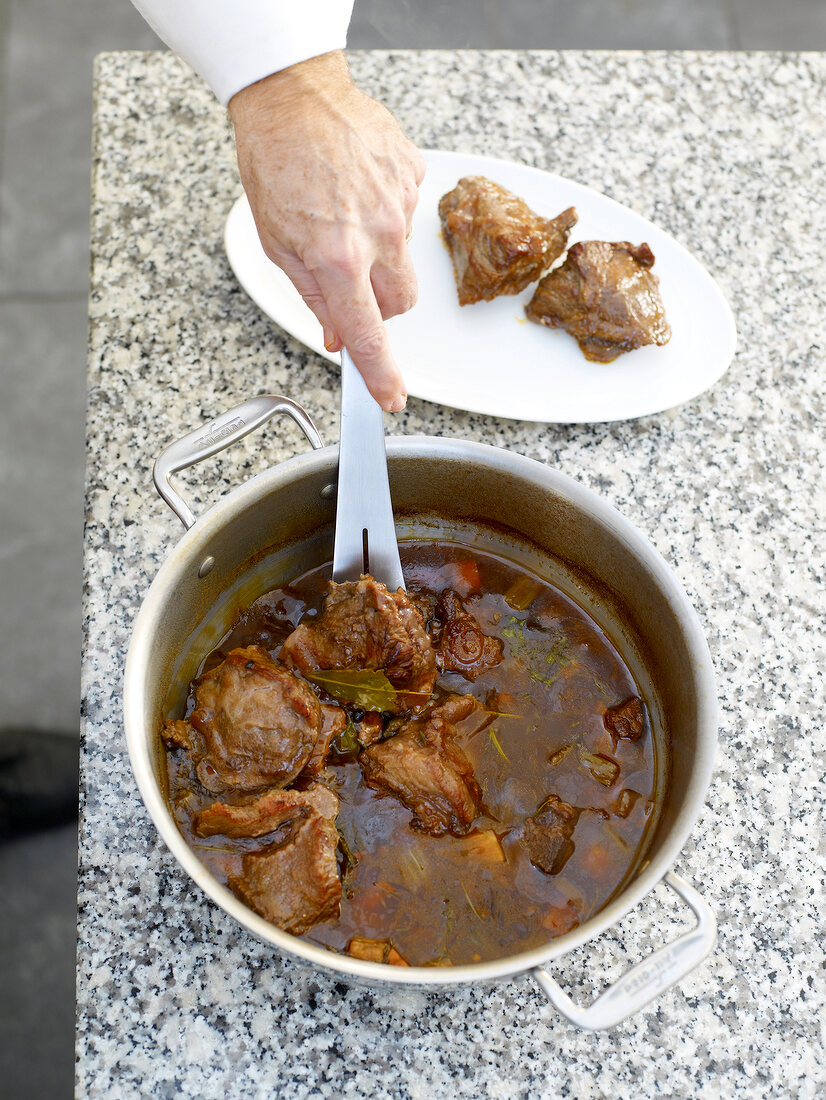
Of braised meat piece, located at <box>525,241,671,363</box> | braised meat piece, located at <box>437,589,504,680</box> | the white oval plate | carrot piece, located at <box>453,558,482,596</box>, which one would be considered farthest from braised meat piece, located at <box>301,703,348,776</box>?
braised meat piece, located at <box>525,241,671,363</box>

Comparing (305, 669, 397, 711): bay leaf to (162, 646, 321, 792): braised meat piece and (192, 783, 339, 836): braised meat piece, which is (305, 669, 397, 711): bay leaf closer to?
(162, 646, 321, 792): braised meat piece

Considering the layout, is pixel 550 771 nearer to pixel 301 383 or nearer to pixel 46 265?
pixel 301 383

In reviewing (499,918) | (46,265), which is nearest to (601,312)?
(499,918)

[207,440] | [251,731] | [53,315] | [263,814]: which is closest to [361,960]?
[263,814]

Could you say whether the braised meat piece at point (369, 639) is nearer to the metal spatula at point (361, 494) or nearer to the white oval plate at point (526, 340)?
the metal spatula at point (361, 494)

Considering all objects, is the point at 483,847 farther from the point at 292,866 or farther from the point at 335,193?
the point at 335,193
